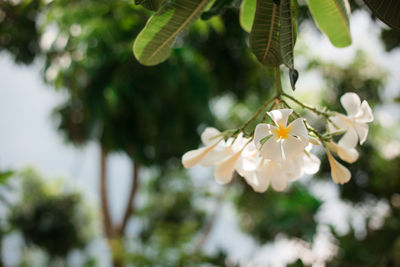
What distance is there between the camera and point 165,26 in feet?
1.33

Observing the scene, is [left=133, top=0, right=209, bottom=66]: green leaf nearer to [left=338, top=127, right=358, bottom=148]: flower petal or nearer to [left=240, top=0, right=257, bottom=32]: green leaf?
[left=240, top=0, right=257, bottom=32]: green leaf

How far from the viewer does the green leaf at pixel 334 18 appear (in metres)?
0.42

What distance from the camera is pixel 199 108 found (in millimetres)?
2568

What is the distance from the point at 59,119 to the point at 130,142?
2978 millimetres

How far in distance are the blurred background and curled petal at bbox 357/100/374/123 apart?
0.49 metres

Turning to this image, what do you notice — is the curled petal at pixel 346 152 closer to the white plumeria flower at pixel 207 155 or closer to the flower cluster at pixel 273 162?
the flower cluster at pixel 273 162

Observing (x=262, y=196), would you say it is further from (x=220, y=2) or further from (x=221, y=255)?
(x=220, y=2)

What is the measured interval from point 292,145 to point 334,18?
0.21 metres

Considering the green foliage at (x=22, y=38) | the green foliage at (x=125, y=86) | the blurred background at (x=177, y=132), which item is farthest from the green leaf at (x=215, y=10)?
the green foliage at (x=22, y=38)

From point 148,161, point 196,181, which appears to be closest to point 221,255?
point 148,161

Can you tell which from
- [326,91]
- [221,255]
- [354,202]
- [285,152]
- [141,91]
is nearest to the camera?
[285,152]

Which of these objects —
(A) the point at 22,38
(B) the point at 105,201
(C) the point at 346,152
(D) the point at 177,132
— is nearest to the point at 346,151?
(C) the point at 346,152

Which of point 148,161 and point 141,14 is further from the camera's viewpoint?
point 148,161

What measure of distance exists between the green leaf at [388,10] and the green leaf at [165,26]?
18 centimetres
